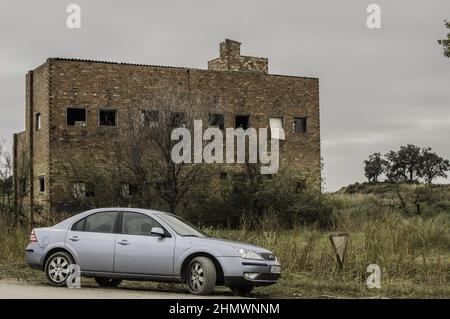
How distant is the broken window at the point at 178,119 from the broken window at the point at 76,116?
20.9ft

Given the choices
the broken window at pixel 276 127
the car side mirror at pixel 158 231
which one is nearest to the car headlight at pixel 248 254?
the car side mirror at pixel 158 231

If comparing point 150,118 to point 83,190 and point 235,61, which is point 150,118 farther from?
point 235,61

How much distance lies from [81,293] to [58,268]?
5.24 ft

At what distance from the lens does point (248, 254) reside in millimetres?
14016

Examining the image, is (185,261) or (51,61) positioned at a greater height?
(51,61)

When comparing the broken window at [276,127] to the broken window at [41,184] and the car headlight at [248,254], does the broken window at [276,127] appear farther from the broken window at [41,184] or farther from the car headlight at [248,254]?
the car headlight at [248,254]

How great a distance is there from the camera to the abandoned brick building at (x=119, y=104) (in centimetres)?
3678

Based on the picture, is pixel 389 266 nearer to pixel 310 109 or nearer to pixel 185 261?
pixel 185 261

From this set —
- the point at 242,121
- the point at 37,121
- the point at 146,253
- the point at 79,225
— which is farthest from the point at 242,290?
the point at 242,121

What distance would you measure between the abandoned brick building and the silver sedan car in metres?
19.3

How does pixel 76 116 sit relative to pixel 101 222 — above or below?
above

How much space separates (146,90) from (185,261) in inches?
1000

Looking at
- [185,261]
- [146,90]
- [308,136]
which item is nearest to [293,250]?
[185,261]
